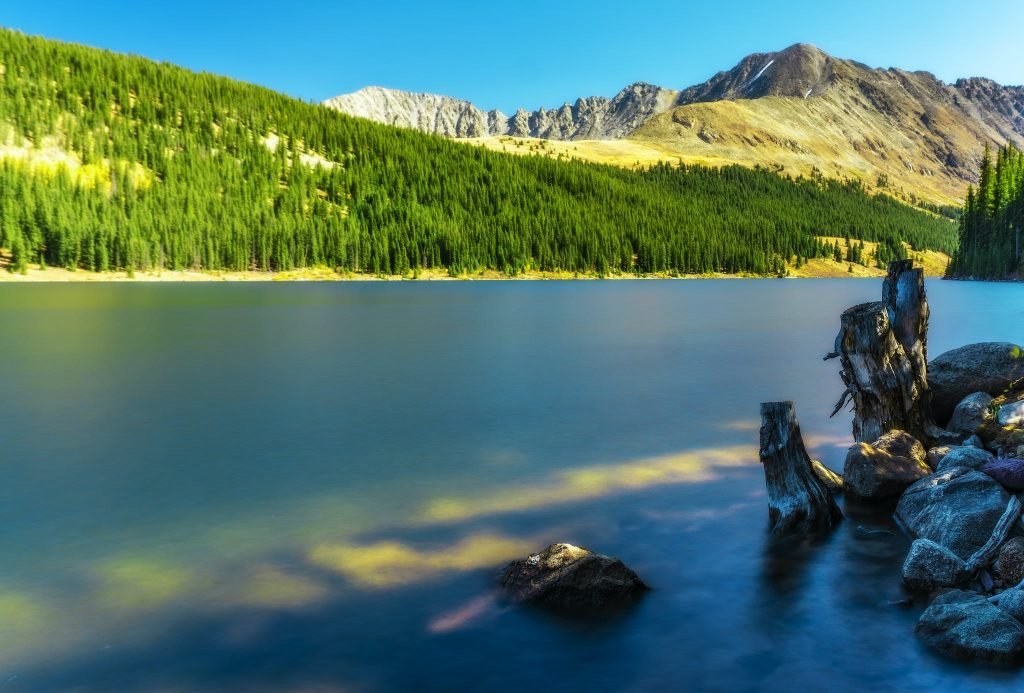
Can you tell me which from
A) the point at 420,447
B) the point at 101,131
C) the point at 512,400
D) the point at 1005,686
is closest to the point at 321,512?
the point at 420,447

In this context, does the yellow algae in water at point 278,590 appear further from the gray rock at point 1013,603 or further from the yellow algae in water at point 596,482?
the gray rock at point 1013,603

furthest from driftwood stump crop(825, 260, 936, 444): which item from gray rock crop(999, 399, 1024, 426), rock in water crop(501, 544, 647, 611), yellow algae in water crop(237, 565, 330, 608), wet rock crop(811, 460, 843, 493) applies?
yellow algae in water crop(237, 565, 330, 608)

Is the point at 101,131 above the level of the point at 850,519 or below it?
above

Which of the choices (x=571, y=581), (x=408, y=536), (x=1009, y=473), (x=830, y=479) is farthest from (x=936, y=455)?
(x=408, y=536)

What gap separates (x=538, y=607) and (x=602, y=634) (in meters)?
1.03

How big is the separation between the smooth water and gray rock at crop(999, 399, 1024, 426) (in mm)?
3783

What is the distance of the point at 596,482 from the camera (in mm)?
16328

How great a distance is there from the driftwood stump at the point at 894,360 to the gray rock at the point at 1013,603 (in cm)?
814

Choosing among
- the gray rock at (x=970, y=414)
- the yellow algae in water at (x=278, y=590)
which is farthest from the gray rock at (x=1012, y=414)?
the yellow algae in water at (x=278, y=590)

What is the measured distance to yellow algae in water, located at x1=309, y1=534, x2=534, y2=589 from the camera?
36.4ft

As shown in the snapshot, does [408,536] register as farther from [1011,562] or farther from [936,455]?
[936,455]

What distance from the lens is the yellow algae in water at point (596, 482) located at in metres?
14.4

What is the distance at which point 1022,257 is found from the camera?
133250 millimetres

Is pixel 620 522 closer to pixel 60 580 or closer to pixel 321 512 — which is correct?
pixel 321 512
